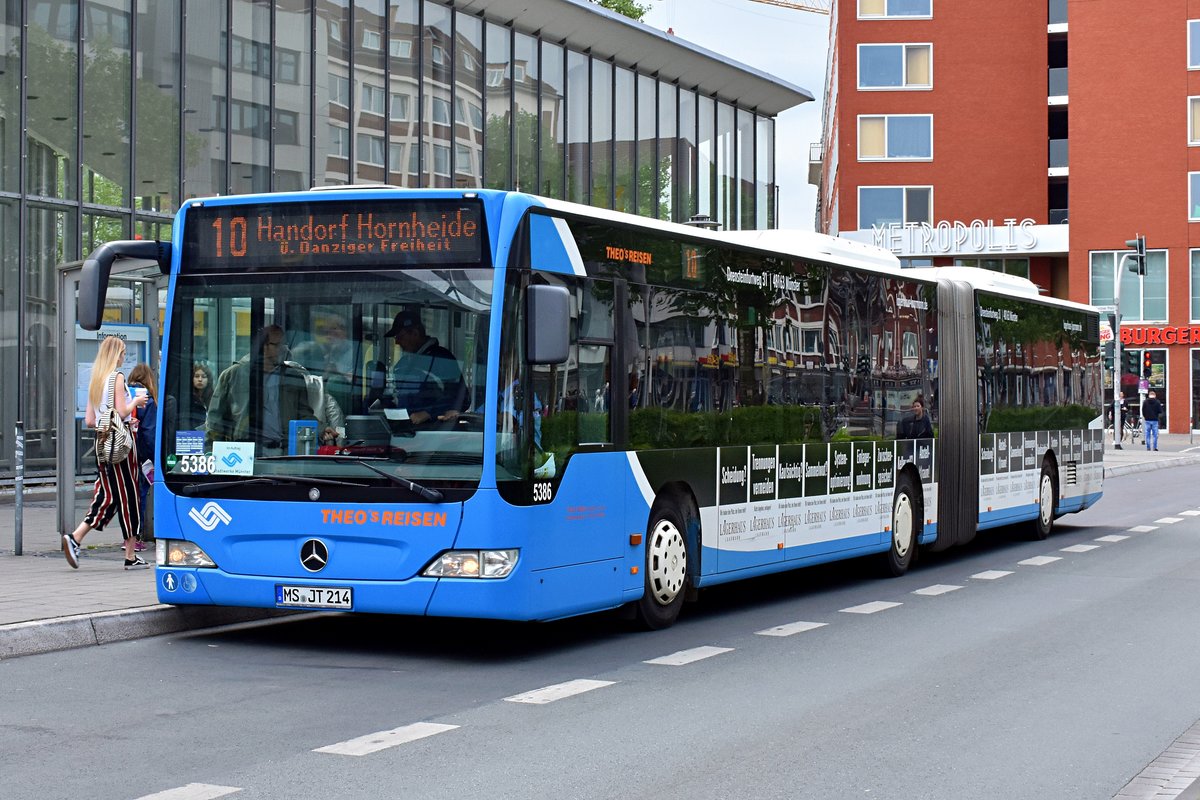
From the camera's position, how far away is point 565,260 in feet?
32.7

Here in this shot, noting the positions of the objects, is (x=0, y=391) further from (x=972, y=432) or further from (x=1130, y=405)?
(x=1130, y=405)

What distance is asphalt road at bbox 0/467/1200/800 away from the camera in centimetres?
645

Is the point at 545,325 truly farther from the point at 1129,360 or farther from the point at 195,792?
the point at 1129,360

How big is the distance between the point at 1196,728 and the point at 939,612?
477cm

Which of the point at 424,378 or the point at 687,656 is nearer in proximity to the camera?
the point at 424,378

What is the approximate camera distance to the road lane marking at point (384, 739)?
22.8 feet

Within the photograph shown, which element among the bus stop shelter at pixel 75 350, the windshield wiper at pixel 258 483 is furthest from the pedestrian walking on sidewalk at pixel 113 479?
the windshield wiper at pixel 258 483

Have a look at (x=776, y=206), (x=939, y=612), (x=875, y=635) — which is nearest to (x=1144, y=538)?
(x=939, y=612)

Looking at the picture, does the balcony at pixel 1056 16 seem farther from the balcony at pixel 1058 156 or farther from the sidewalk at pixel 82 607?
the sidewalk at pixel 82 607

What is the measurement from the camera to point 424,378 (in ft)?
30.9

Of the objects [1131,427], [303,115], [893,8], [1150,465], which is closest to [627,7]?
[893,8]

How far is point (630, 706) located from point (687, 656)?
1789 millimetres

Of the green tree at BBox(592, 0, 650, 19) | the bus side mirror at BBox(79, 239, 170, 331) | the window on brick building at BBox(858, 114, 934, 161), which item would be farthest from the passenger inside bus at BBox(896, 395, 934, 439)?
the window on brick building at BBox(858, 114, 934, 161)

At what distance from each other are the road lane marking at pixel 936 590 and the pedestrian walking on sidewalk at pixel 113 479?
20.9 feet
